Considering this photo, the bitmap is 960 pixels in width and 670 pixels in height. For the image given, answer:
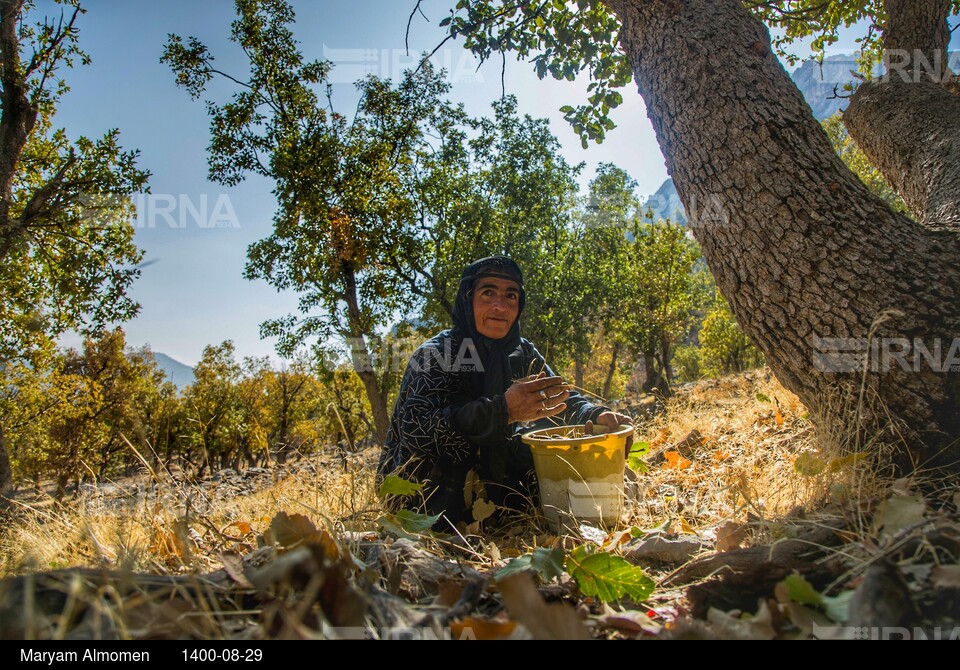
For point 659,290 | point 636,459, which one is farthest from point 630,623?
point 659,290

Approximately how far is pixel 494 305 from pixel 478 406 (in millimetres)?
879

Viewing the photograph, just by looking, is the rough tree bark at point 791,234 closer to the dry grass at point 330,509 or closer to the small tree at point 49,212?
the dry grass at point 330,509

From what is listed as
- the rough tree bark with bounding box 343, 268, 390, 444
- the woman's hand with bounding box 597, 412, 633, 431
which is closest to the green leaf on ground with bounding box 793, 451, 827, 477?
the woman's hand with bounding box 597, 412, 633, 431

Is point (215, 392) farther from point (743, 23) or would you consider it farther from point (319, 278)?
point (743, 23)

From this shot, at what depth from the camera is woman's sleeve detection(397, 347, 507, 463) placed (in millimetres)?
2371

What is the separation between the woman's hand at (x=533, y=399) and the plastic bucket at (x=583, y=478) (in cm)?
14

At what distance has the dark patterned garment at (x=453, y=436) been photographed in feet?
8.00

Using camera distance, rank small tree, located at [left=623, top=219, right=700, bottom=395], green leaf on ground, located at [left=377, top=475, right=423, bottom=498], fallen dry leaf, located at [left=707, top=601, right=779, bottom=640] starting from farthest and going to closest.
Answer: small tree, located at [left=623, top=219, right=700, bottom=395] → green leaf on ground, located at [left=377, top=475, right=423, bottom=498] → fallen dry leaf, located at [left=707, top=601, right=779, bottom=640]

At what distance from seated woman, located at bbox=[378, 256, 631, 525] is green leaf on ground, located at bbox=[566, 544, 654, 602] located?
1098 millimetres

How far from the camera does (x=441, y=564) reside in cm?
132

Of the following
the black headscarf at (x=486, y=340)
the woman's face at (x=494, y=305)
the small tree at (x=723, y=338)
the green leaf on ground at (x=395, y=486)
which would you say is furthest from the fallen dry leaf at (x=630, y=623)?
the small tree at (x=723, y=338)

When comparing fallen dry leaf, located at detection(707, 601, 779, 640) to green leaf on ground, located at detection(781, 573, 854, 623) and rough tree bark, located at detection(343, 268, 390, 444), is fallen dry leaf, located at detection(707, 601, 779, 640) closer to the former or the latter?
green leaf on ground, located at detection(781, 573, 854, 623)

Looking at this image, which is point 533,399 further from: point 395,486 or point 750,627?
point 750,627

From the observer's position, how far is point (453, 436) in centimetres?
255
